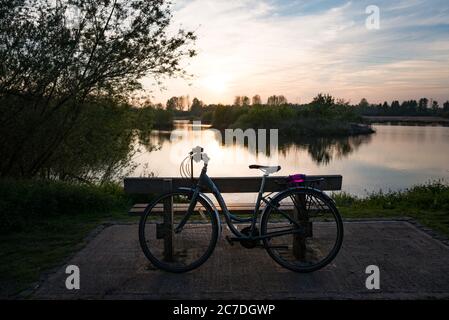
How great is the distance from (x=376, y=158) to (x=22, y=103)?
29.1 m

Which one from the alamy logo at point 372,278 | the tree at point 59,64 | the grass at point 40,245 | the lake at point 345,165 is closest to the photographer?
the alamy logo at point 372,278

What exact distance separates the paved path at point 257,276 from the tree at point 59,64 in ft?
17.9

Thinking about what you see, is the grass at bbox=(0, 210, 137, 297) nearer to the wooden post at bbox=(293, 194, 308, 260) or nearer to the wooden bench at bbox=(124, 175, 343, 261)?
the wooden bench at bbox=(124, 175, 343, 261)

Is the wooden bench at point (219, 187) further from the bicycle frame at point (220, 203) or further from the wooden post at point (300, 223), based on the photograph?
the bicycle frame at point (220, 203)

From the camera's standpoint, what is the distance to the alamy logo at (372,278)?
415 centimetres

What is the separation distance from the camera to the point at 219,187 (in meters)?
5.05

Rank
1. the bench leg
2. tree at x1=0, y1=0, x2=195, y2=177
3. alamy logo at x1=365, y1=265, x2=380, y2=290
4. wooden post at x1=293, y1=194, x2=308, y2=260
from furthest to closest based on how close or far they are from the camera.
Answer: tree at x1=0, y1=0, x2=195, y2=177, the bench leg, wooden post at x1=293, y1=194, x2=308, y2=260, alamy logo at x1=365, y1=265, x2=380, y2=290

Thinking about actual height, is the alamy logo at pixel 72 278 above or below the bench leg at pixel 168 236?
below

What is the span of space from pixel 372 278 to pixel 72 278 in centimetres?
292

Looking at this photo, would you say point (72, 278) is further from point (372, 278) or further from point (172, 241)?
point (372, 278)

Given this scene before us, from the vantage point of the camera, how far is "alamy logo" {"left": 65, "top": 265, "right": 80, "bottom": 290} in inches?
165

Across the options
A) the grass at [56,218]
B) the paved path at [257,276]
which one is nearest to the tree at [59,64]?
the grass at [56,218]

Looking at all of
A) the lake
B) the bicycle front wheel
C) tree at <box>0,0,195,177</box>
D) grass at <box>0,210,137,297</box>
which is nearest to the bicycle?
the bicycle front wheel

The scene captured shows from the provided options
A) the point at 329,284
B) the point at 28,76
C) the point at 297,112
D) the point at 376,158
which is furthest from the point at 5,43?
the point at 297,112
